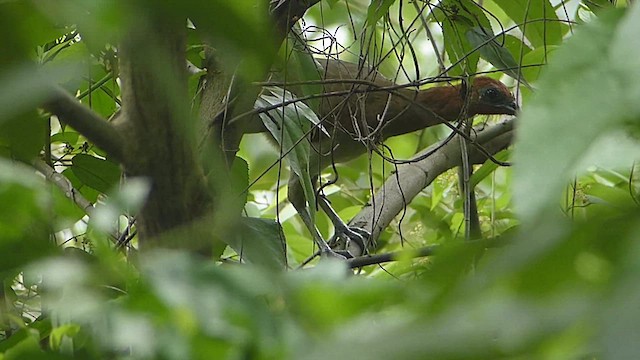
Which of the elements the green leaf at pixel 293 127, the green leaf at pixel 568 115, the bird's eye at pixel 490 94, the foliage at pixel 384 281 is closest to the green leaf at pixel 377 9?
the green leaf at pixel 293 127

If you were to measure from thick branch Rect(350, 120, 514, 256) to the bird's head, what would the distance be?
0.27 m

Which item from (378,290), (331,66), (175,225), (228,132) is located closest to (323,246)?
(331,66)

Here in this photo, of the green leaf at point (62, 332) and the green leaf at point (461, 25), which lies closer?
the green leaf at point (62, 332)

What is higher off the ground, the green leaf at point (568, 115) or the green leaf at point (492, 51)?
the green leaf at point (492, 51)

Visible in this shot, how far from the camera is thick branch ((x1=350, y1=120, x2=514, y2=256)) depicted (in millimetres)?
1270

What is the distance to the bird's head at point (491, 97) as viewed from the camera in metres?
1.79

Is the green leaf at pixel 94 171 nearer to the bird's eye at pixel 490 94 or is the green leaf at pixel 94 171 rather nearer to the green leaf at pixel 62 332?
the green leaf at pixel 62 332

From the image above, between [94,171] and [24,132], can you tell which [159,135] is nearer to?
[24,132]

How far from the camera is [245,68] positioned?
0.18 metres

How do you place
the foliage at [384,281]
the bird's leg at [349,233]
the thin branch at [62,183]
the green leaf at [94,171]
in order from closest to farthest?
the foliage at [384,281] < the thin branch at [62,183] < the green leaf at [94,171] < the bird's leg at [349,233]

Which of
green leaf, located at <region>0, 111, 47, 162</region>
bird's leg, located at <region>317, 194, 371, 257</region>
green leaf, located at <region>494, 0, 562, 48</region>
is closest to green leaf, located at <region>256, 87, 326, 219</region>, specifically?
green leaf, located at <region>494, 0, 562, 48</region>

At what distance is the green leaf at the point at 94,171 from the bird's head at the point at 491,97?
3.70 feet

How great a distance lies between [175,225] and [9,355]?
0.07 metres

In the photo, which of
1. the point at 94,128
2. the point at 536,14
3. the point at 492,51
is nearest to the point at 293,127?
the point at 492,51
